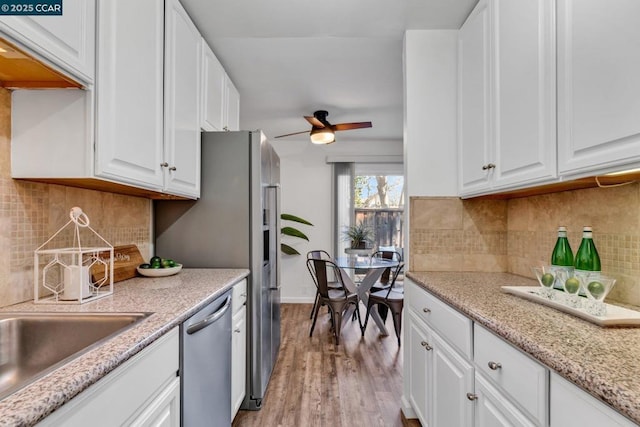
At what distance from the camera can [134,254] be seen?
6.35 feet

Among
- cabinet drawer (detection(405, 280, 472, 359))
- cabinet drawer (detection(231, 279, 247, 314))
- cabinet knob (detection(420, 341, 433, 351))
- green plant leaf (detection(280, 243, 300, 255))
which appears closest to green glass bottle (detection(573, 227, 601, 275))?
cabinet drawer (detection(405, 280, 472, 359))

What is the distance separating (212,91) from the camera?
7.99ft

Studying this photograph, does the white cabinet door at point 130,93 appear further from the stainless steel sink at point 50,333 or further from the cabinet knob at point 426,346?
the cabinet knob at point 426,346

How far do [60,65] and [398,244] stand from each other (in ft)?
16.5

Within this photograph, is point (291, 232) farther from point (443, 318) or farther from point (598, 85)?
point (598, 85)

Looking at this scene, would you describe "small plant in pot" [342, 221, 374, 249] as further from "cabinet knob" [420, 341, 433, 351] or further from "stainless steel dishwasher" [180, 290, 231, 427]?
"stainless steel dishwasher" [180, 290, 231, 427]

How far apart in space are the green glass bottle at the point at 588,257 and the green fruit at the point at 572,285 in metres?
0.07

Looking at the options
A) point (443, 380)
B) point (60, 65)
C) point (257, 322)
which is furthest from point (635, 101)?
point (257, 322)

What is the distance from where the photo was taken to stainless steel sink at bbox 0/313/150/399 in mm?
1068

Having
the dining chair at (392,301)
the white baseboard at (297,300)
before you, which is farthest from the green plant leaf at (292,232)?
the dining chair at (392,301)

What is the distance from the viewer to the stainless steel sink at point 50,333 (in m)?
1.07

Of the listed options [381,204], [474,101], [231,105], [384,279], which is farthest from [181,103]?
[381,204]

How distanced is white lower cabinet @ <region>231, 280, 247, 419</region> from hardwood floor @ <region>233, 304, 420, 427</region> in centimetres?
22

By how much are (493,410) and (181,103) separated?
202 centimetres
